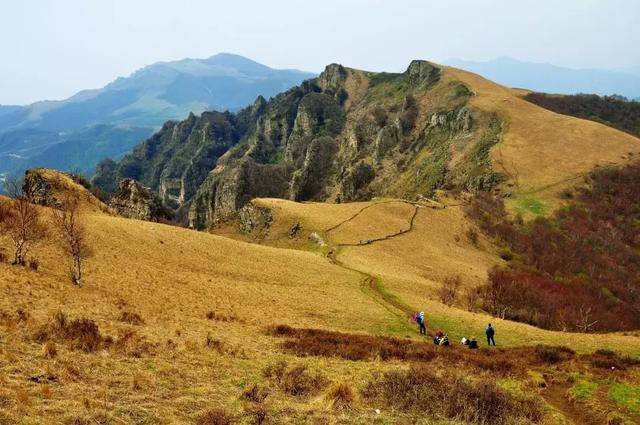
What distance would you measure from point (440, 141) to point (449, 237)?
81.7 m

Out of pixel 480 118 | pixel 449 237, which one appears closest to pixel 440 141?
pixel 480 118

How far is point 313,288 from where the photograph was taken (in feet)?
158

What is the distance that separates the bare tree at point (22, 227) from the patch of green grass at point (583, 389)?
39530mm

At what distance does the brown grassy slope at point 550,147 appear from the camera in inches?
4749

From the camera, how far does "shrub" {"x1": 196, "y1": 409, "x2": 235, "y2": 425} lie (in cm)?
1564

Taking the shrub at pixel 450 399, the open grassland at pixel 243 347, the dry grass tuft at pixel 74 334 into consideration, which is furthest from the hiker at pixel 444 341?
the dry grass tuft at pixel 74 334

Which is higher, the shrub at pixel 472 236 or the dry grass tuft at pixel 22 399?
the dry grass tuft at pixel 22 399

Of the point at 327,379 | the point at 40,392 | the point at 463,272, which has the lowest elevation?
the point at 463,272

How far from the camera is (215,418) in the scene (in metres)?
15.9

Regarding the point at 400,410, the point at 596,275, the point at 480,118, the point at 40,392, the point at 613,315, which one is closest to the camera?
the point at 40,392

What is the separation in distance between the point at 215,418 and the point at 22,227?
2992 centimetres

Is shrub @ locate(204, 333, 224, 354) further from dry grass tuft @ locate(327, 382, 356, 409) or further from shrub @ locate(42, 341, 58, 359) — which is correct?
shrub @ locate(42, 341, 58, 359)

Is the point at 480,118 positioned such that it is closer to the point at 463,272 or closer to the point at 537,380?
the point at 463,272

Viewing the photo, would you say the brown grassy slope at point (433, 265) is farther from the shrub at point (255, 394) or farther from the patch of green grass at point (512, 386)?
the shrub at point (255, 394)
